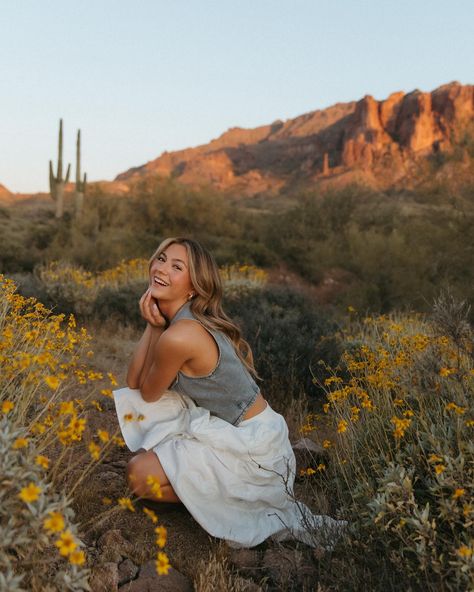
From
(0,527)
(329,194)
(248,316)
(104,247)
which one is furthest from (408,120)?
(0,527)

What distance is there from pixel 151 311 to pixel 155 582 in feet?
4.22

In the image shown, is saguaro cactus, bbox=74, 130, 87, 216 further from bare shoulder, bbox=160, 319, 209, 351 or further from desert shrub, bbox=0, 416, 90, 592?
desert shrub, bbox=0, 416, 90, 592

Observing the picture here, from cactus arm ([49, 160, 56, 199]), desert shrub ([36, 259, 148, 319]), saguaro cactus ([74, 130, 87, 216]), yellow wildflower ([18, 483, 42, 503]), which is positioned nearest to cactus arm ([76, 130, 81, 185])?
saguaro cactus ([74, 130, 87, 216])

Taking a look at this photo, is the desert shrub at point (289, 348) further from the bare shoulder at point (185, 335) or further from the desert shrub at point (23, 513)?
the desert shrub at point (23, 513)

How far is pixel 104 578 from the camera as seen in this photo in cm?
218

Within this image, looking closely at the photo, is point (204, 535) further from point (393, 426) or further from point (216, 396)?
point (393, 426)

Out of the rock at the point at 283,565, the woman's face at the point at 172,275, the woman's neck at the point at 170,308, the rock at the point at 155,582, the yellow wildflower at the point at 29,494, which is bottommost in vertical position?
the rock at the point at 283,565

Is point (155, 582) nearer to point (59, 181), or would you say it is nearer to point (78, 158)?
point (78, 158)

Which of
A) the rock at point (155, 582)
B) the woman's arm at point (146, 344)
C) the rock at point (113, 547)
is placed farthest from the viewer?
the woman's arm at point (146, 344)

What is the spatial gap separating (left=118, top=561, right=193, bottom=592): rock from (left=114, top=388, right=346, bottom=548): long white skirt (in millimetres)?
274

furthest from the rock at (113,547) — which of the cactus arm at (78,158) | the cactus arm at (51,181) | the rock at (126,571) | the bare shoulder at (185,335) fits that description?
the cactus arm at (51,181)

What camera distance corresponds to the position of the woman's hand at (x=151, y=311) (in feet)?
9.63

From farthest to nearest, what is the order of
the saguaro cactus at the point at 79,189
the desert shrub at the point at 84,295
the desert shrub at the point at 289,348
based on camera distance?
the saguaro cactus at the point at 79,189, the desert shrub at the point at 84,295, the desert shrub at the point at 289,348

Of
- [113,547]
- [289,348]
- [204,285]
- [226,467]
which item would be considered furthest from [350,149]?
[113,547]
